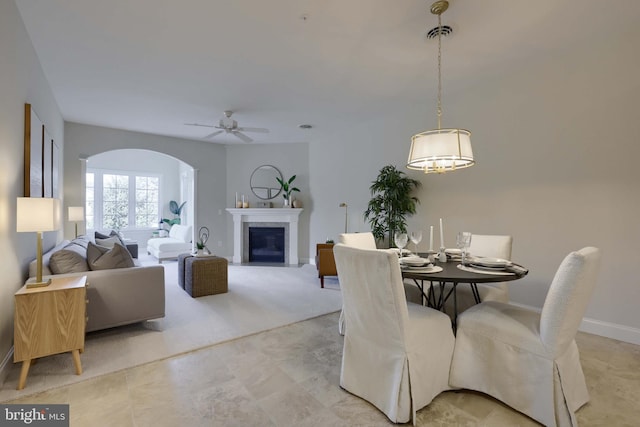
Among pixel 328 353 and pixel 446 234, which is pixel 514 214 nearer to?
pixel 446 234

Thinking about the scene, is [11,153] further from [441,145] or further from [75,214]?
[441,145]

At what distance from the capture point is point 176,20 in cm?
240

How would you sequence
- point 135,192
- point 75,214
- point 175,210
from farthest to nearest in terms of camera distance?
point 175,210 < point 135,192 < point 75,214

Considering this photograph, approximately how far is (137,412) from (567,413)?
2.37 metres

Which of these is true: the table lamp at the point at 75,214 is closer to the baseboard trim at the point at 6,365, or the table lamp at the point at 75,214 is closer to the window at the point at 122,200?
the baseboard trim at the point at 6,365

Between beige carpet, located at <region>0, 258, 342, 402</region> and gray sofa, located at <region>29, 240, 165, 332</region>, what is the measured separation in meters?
0.18

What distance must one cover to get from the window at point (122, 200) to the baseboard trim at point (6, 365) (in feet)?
21.7

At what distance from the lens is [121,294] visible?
2.68m

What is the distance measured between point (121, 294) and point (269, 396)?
68.8 inches

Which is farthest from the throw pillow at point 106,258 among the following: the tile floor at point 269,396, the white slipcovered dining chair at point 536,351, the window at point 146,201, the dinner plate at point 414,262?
the window at point 146,201

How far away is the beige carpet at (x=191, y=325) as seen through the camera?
2.15 m

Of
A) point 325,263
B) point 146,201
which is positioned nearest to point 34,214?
point 325,263

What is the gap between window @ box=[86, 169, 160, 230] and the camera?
7.75m

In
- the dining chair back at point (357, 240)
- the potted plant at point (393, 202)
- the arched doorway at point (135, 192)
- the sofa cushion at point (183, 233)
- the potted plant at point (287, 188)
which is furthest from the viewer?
the arched doorway at point (135, 192)
